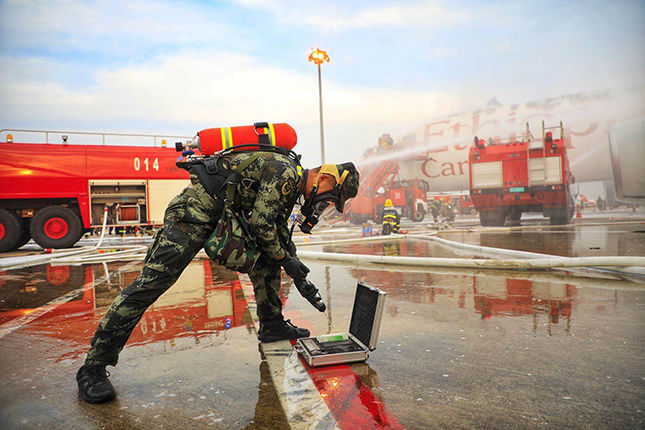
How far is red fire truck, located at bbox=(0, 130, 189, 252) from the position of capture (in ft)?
33.0

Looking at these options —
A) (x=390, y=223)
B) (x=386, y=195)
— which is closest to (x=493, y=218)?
(x=390, y=223)

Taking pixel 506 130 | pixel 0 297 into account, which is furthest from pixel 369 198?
pixel 0 297

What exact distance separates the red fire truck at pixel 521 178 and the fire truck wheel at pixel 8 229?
47.9 feet

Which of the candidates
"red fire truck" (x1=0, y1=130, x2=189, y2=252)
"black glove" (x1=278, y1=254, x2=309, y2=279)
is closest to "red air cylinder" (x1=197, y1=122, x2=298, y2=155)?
"black glove" (x1=278, y1=254, x2=309, y2=279)

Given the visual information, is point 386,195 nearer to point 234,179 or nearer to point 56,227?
point 56,227

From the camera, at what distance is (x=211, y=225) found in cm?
232

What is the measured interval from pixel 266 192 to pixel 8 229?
10.8 metres

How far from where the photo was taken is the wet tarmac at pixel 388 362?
1.75m

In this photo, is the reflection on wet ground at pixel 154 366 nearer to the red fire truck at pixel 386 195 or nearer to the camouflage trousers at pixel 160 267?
the camouflage trousers at pixel 160 267

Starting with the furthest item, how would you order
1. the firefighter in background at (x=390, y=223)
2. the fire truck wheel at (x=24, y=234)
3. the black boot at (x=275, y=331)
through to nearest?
1. the firefighter in background at (x=390, y=223)
2. the fire truck wheel at (x=24, y=234)
3. the black boot at (x=275, y=331)

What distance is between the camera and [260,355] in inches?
99.1

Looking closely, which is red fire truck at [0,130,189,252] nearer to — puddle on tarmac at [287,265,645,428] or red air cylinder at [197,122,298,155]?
puddle on tarmac at [287,265,645,428]

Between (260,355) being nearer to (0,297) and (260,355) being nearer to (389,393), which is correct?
(389,393)

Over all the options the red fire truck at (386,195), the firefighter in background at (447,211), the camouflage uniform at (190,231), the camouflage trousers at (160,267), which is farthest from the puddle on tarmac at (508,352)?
the firefighter in background at (447,211)
